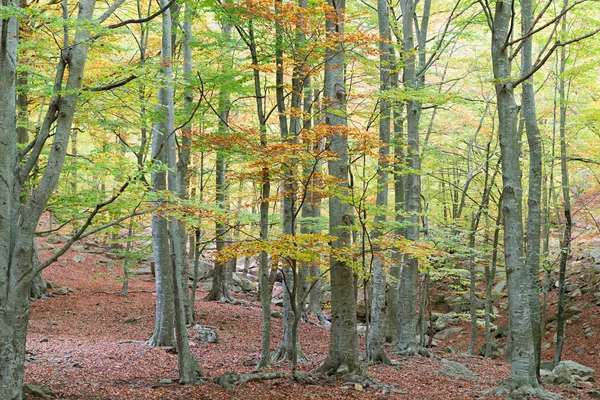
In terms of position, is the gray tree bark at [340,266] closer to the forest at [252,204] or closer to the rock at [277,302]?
the forest at [252,204]

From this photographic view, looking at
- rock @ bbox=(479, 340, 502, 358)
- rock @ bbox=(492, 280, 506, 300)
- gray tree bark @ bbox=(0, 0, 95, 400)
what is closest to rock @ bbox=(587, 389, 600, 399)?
rock @ bbox=(479, 340, 502, 358)

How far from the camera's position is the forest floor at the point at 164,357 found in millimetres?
6414

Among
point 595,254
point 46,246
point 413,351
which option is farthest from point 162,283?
point 595,254

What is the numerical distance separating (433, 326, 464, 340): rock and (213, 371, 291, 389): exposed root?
44.7 feet

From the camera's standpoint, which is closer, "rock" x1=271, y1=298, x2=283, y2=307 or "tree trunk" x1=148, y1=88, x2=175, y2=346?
"tree trunk" x1=148, y1=88, x2=175, y2=346

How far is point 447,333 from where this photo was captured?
1925 centimetres

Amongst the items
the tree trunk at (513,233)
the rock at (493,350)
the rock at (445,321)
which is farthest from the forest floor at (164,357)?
the rock at (493,350)

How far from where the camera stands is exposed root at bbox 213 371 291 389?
21.8 feet

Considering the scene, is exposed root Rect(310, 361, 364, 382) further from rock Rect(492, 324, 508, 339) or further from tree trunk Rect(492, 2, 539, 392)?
rock Rect(492, 324, 508, 339)

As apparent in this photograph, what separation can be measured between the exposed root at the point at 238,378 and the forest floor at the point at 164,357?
0.29ft

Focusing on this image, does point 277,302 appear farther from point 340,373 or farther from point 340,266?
point 340,266

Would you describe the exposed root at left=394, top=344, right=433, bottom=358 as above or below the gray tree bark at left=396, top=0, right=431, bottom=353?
below

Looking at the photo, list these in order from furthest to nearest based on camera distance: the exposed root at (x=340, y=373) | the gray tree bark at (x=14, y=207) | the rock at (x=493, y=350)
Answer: the rock at (x=493, y=350)
the exposed root at (x=340, y=373)
the gray tree bark at (x=14, y=207)

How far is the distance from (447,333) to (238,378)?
1444 centimetres
